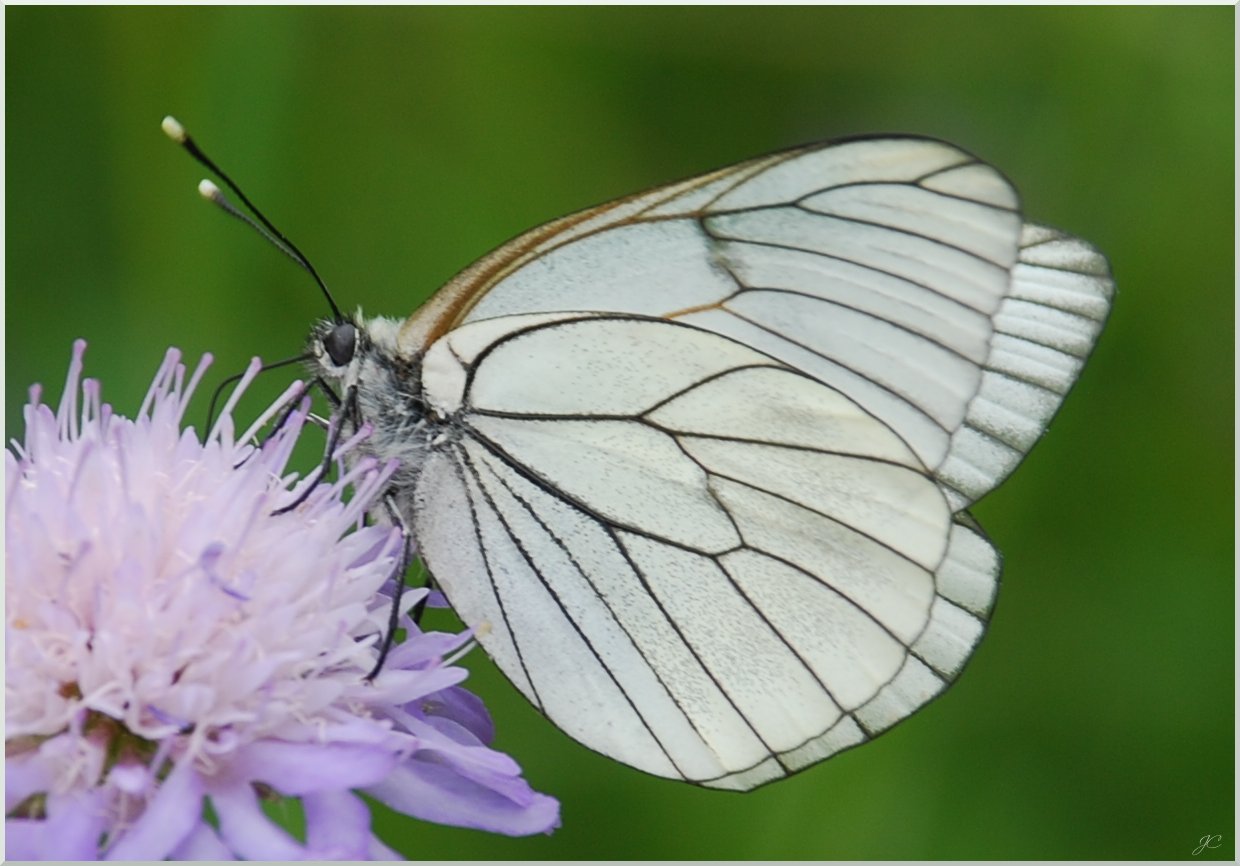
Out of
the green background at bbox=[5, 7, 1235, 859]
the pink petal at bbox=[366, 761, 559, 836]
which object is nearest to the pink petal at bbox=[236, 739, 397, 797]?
the pink petal at bbox=[366, 761, 559, 836]

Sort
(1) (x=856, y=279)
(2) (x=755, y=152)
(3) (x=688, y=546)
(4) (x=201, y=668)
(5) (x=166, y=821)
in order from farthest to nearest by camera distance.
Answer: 1. (2) (x=755, y=152)
2. (1) (x=856, y=279)
3. (3) (x=688, y=546)
4. (4) (x=201, y=668)
5. (5) (x=166, y=821)

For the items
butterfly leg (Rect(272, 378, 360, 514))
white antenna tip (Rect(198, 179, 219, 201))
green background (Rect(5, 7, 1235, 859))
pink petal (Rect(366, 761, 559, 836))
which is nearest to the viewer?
pink petal (Rect(366, 761, 559, 836))

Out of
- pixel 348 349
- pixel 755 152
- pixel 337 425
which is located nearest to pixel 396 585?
pixel 337 425

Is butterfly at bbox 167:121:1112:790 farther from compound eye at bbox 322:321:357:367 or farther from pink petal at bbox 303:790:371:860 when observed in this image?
pink petal at bbox 303:790:371:860

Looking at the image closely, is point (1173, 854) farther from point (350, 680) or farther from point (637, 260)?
point (350, 680)

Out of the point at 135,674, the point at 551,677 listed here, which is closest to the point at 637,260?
the point at 551,677

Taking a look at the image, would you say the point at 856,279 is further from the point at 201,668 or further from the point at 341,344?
the point at 201,668

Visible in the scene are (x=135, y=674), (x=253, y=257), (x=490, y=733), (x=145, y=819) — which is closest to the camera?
(x=145, y=819)
